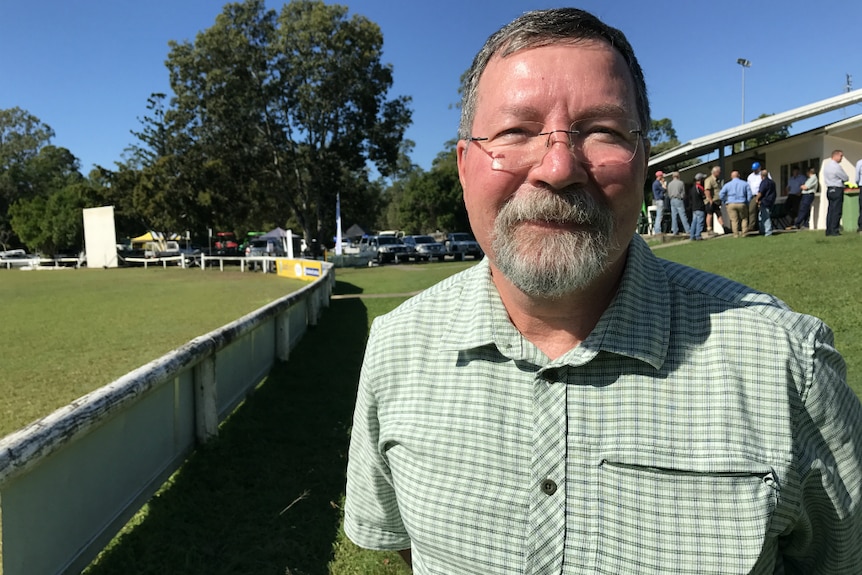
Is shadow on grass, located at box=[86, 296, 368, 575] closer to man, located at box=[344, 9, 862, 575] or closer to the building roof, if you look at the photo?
man, located at box=[344, 9, 862, 575]

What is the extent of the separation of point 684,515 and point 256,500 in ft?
10.8

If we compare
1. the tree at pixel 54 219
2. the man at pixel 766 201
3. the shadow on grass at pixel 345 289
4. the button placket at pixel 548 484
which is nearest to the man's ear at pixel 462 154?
the button placket at pixel 548 484

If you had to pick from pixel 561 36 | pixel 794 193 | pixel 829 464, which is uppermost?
pixel 794 193

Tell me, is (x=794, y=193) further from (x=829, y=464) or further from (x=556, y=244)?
(x=556, y=244)

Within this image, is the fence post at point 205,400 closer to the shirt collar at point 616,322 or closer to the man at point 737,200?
the shirt collar at point 616,322

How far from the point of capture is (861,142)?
19.0 metres

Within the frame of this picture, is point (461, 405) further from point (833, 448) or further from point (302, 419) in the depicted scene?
point (302, 419)

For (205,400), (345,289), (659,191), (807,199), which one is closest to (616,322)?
(205,400)

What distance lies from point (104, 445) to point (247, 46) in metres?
36.5

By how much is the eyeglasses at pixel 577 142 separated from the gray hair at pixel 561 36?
8cm

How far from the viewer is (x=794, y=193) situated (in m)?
18.0

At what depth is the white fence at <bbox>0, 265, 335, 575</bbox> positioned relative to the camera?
7.71 feet

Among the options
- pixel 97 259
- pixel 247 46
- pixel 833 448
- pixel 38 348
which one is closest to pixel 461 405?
pixel 833 448

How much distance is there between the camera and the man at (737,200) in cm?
1599
